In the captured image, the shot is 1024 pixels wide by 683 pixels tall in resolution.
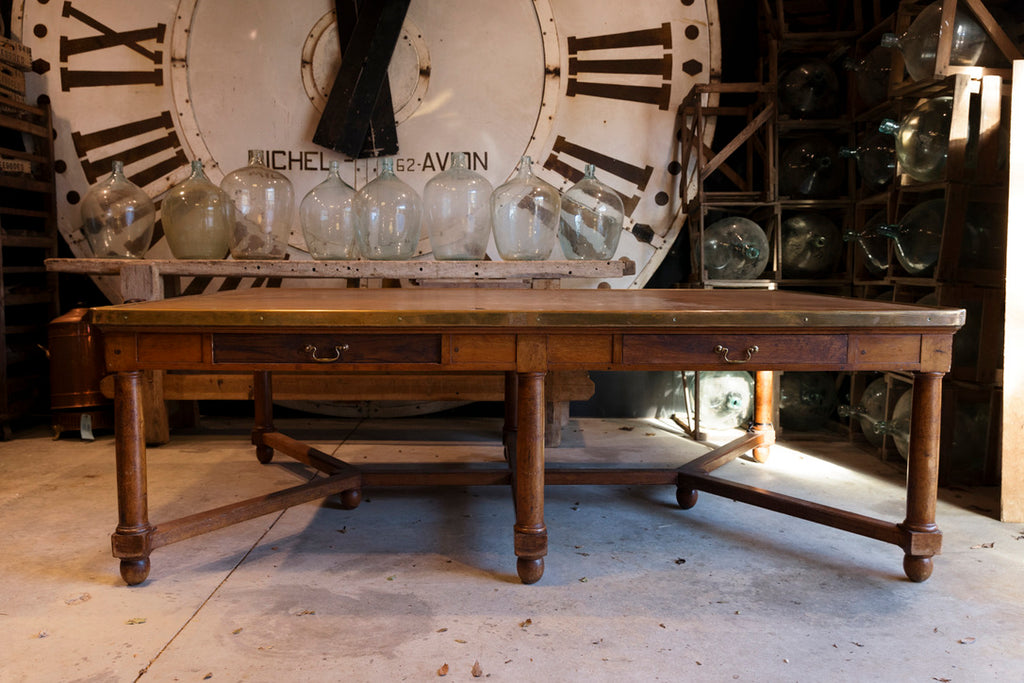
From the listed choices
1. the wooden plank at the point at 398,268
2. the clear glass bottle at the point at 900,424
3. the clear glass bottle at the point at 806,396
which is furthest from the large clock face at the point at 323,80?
the clear glass bottle at the point at 900,424

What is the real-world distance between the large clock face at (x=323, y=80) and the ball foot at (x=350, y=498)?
5.71ft

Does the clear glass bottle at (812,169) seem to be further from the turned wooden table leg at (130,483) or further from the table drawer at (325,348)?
the turned wooden table leg at (130,483)

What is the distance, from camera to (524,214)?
119 inches

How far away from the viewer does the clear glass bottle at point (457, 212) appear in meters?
3.07

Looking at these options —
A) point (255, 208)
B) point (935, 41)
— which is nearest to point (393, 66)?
point (255, 208)

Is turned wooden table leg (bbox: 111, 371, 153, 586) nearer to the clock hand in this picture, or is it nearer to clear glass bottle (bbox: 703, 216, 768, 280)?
the clock hand

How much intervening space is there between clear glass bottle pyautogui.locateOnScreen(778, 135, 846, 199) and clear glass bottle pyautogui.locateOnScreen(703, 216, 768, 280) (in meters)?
0.31

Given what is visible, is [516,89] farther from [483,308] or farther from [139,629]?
[139,629]

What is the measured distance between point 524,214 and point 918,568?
176cm

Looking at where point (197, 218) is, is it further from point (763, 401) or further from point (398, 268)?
point (763, 401)

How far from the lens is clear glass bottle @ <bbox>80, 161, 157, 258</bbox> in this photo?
3.28m

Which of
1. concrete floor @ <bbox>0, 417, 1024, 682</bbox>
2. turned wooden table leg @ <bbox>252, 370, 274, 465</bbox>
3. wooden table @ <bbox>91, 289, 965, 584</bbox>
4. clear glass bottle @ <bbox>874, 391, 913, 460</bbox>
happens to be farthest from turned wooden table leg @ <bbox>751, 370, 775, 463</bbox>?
turned wooden table leg @ <bbox>252, 370, 274, 465</bbox>

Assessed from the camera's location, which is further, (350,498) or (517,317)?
(350,498)

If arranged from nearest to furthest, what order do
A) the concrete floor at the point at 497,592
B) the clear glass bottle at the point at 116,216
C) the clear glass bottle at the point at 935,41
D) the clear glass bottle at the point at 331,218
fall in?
the concrete floor at the point at 497,592
the clear glass bottle at the point at 935,41
the clear glass bottle at the point at 331,218
the clear glass bottle at the point at 116,216
